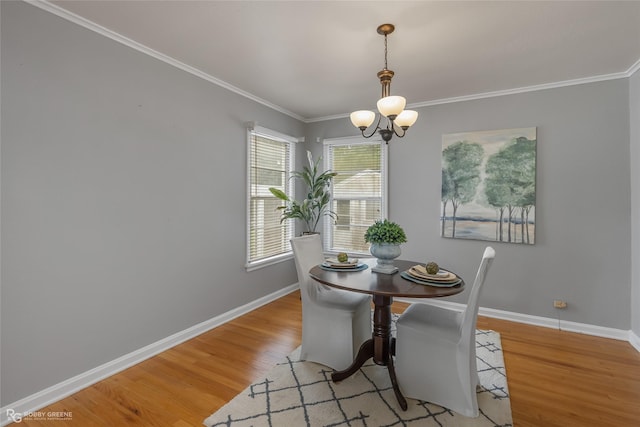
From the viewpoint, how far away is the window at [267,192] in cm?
373

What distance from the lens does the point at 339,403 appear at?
1.99 m

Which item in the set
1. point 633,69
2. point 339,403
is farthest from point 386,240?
point 633,69

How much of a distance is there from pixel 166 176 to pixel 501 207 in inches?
137

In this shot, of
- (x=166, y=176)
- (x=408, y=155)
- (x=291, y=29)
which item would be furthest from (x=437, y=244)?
(x=166, y=176)

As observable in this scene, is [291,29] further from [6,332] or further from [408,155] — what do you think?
[6,332]

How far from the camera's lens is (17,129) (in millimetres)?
1829

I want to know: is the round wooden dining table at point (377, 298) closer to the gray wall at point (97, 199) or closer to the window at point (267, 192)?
the gray wall at point (97, 199)

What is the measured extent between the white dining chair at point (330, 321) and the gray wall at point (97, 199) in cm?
124

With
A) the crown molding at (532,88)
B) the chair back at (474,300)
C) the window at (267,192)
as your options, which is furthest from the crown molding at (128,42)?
the chair back at (474,300)

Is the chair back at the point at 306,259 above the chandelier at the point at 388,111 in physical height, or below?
below

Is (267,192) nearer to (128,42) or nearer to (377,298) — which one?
(128,42)

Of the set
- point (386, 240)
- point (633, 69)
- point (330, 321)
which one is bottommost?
point (330, 321)

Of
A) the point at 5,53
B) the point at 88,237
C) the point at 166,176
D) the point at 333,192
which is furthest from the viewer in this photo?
the point at 333,192

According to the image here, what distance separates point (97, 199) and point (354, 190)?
303cm
